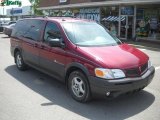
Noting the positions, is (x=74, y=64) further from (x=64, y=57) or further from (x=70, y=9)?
(x=70, y=9)

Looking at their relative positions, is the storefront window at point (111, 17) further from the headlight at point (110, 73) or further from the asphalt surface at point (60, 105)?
the headlight at point (110, 73)

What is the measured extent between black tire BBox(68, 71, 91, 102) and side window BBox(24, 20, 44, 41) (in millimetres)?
1934

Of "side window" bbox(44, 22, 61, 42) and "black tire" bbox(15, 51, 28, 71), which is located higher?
"side window" bbox(44, 22, 61, 42)

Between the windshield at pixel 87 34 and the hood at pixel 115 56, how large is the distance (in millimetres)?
326

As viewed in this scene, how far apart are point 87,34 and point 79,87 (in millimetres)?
1398

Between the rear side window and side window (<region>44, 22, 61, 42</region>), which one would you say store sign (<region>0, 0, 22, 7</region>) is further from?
side window (<region>44, 22, 61, 42</region>)

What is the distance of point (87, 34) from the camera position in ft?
21.5

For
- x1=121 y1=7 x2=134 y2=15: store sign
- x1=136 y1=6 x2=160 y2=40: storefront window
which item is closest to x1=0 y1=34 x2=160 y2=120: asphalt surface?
x1=136 y1=6 x2=160 y2=40: storefront window

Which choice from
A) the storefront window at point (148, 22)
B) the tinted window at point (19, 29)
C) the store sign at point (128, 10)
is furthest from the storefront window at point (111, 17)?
the tinted window at point (19, 29)

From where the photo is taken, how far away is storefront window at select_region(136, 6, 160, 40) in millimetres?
21625

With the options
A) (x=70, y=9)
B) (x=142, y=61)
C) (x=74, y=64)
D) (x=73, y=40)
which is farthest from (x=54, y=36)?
(x=70, y=9)

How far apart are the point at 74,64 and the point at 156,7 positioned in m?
17.7

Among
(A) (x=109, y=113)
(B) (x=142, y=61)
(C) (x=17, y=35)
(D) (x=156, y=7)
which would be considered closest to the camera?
(A) (x=109, y=113)

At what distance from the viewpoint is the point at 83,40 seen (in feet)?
20.7
